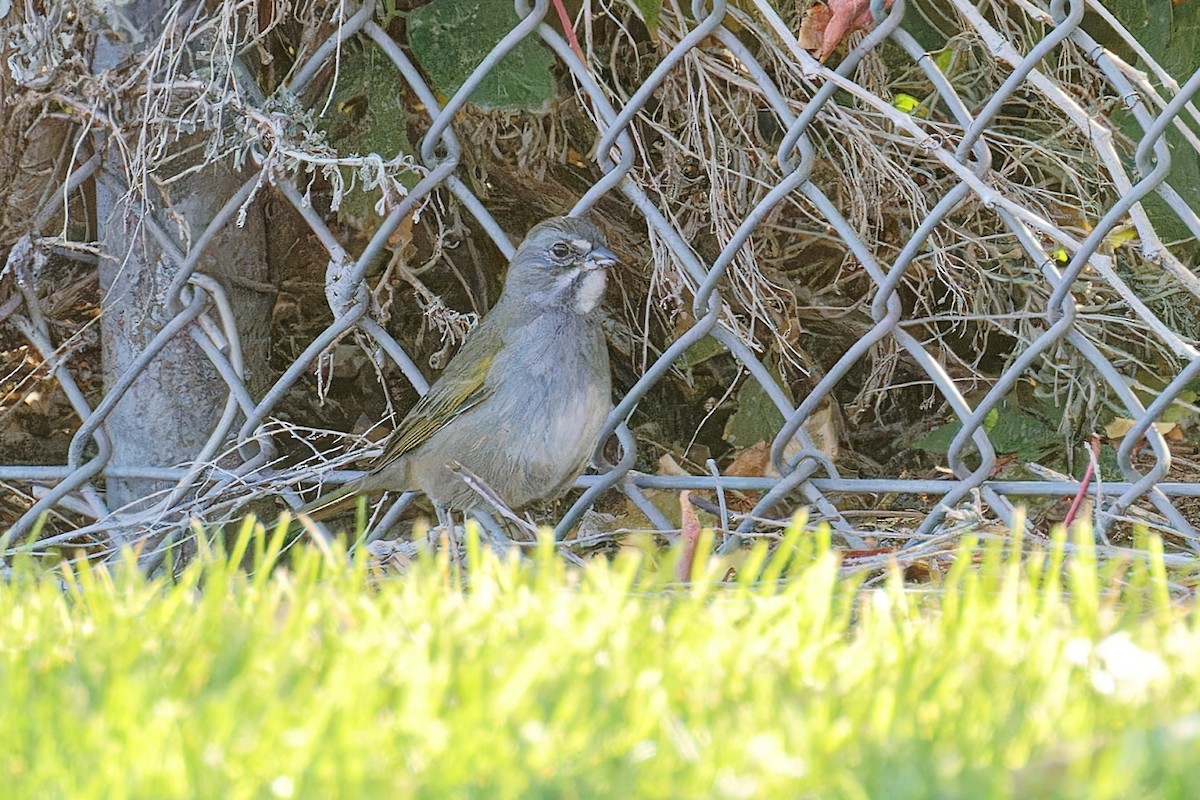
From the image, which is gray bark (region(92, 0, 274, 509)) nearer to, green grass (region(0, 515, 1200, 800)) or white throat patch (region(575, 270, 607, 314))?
white throat patch (region(575, 270, 607, 314))

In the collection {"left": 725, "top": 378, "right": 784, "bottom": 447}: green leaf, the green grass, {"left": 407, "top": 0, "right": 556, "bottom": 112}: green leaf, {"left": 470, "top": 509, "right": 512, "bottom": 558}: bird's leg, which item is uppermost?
{"left": 407, "top": 0, "right": 556, "bottom": 112}: green leaf

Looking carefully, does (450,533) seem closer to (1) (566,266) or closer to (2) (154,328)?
(1) (566,266)

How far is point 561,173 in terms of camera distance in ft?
14.5

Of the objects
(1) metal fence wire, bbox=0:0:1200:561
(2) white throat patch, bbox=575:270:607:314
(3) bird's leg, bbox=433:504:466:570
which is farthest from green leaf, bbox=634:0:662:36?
(3) bird's leg, bbox=433:504:466:570

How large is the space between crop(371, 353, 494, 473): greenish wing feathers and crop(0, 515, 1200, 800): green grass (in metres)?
1.51

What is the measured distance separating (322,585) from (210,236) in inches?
63.9

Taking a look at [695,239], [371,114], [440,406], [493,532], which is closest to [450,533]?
[493,532]

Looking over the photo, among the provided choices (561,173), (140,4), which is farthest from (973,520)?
(140,4)

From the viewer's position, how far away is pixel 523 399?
361cm

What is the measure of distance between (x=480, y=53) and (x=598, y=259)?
1.91ft

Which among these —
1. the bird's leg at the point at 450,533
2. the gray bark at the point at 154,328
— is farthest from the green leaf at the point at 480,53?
the bird's leg at the point at 450,533

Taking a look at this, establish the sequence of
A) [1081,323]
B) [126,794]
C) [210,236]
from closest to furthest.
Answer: [126,794] → [210,236] → [1081,323]

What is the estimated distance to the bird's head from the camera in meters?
3.74

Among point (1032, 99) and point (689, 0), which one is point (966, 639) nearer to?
point (689, 0)
